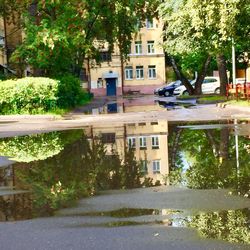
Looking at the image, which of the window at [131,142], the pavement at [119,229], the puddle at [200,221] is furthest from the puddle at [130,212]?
the window at [131,142]

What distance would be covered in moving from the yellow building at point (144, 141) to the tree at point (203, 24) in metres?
6.12

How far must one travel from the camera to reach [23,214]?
733 cm

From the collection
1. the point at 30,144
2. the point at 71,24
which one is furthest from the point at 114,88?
the point at 30,144

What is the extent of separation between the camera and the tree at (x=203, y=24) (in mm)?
25609

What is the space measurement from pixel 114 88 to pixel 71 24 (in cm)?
4437

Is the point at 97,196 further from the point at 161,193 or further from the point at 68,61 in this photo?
the point at 68,61

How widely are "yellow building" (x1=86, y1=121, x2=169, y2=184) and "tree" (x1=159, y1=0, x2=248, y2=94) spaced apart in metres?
6.12

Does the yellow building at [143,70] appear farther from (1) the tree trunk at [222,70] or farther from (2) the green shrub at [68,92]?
(2) the green shrub at [68,92]

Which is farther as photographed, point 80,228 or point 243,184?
point 243,184

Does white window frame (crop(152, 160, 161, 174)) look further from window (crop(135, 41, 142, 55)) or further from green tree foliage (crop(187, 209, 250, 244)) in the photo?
window (crop(135, 41, 142, 55))

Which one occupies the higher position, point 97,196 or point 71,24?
point 71,24

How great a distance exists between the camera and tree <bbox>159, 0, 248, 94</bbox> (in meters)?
25.6

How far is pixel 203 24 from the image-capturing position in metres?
27.0

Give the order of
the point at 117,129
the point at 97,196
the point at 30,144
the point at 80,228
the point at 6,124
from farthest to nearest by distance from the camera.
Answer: the point at 6,124 → the point at 117,129 → the point at 30,144 → the point at 97,196 → the point at 80,228
